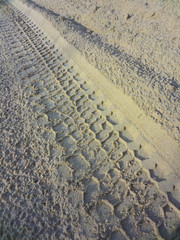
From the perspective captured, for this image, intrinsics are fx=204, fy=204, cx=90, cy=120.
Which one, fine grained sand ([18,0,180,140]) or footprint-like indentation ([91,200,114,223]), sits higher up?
fine grained sand ([18,0,180,140])

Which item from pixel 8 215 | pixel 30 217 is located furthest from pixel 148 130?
pixel 8 215

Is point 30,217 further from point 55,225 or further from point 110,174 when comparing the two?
point 110,174

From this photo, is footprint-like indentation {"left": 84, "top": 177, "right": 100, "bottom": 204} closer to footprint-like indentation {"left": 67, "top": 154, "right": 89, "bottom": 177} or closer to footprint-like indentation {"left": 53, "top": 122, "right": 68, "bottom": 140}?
footprint-like indentation {"left": 67, "top": 154, "right": 89, "bottom": 177}

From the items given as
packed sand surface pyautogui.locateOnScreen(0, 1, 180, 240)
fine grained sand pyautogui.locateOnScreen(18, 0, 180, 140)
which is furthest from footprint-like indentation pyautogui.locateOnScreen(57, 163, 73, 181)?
fine grained sand pyautogui.locateOnScreen(18, 0, 180, 140)

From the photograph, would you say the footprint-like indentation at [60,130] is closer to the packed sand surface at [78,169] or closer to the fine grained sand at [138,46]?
the packed sand surface at [78,169]

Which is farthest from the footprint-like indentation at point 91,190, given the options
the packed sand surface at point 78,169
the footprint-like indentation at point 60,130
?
the footprint-like indentation at point 60,130

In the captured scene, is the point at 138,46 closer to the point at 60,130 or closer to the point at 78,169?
the point at 60,130

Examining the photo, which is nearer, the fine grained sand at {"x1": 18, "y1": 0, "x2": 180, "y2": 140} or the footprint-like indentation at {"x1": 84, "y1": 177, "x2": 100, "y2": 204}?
the footprint-like indentation at {"x1": 84, "y1": 177, "x2": 100, "y2": 204}

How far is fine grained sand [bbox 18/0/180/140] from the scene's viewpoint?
74.6 inches

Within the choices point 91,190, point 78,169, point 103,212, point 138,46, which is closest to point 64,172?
point 78,169

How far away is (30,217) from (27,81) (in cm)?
180

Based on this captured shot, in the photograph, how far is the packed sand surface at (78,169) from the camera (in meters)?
1.39

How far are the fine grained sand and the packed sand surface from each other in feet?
0.17

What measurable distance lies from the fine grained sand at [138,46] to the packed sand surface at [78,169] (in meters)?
0.05
